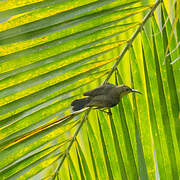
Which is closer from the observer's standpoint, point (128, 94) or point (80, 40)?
point (80, 40)

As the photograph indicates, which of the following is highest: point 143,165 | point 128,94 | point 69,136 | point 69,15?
point 69,15

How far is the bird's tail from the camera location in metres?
1.32

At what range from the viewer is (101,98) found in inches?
54.1

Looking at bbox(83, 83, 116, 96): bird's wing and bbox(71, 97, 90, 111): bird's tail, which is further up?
bbox(83, 83, 116, 96): bird's wing

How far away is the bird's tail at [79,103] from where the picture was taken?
132cm

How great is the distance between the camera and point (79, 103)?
4.38ft

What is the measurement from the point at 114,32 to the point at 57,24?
0.79 ft

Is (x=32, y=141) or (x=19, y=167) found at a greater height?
(x=32, y=141)

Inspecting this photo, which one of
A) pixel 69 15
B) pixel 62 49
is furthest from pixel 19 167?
pixel 69 15

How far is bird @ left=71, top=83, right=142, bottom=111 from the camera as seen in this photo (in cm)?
134

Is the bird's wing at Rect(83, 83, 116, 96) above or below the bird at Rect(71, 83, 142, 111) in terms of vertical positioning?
above

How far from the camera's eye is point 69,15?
1.37 meters

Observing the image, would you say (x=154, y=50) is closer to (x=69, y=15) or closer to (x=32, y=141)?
(x=69, y=15)

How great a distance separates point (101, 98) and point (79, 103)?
0.32 ft
